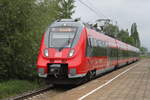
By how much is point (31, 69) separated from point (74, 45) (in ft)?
14.1

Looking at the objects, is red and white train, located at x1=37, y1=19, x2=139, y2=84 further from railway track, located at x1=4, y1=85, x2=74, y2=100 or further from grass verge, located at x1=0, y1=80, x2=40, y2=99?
grass verge, located at x1=0, y1=80, x2=40, y2=99

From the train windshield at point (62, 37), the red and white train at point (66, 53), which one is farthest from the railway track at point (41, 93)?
the train windshield at point (62, 37)

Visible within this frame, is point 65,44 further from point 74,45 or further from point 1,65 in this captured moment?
point 1,65

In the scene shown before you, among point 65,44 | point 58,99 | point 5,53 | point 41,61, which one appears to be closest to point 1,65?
point 5,53

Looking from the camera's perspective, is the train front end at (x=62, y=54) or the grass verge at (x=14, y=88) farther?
the train front end at (x=62, y=54)

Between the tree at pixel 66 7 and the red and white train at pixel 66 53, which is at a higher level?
the tree at pixel 66 7

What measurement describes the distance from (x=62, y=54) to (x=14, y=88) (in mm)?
2823

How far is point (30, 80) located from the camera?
1802cm

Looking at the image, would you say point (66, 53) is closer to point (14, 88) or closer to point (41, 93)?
point (41, 93)

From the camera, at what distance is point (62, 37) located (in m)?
15.3

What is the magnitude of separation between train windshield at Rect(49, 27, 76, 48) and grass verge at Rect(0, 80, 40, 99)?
8.47 ft

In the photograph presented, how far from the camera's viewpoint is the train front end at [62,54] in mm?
14203

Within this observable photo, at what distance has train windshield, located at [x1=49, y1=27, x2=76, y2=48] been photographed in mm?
14977

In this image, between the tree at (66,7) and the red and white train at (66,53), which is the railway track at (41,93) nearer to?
the red and white train at (66,53)
